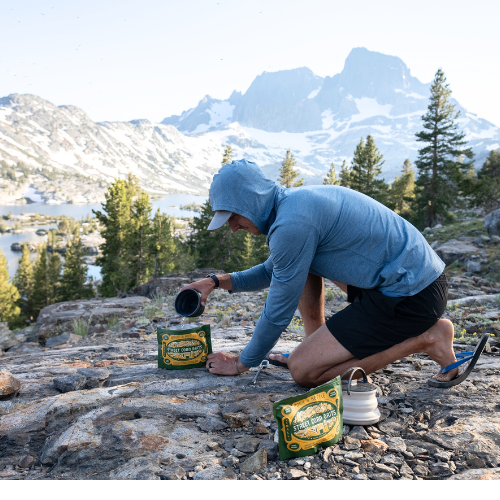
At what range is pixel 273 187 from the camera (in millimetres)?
2582

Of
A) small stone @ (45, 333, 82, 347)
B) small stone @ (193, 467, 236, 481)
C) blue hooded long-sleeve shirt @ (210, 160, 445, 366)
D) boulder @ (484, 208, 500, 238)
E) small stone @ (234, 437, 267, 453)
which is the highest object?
blue hooded long-sleeve shirt @ (210, 160, 445, 366)

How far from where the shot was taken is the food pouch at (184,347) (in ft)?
10.9

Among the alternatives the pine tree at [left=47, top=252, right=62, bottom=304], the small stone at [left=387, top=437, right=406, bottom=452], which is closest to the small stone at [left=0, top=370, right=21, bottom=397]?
the small stone at [left=387, top=437, right=406, bottom=452]

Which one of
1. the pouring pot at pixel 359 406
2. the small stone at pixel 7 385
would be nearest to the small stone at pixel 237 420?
the pouring pot at pixel 359 406

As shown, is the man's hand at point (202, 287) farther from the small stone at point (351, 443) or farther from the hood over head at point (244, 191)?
the small stone at point (351, 443)

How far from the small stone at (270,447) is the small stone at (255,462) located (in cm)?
7

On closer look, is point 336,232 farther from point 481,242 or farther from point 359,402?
point 481,242

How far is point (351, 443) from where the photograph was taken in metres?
2.20

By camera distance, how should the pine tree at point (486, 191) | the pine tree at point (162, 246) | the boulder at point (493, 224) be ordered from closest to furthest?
the boulder at point (493, 224) → the pine tree at point (486, 191) → the pine tree at point (162, 246)

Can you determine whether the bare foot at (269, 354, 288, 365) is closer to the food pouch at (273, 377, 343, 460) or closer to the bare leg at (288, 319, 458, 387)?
the bare leg at (288, 319, 458, 387)

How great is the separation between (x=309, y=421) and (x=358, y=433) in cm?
43

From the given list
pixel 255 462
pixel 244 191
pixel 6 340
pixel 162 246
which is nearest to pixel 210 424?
pixel 255 462

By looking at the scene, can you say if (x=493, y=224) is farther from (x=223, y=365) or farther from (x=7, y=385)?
(x=7, y=385)

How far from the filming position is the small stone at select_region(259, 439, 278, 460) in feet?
6.96
